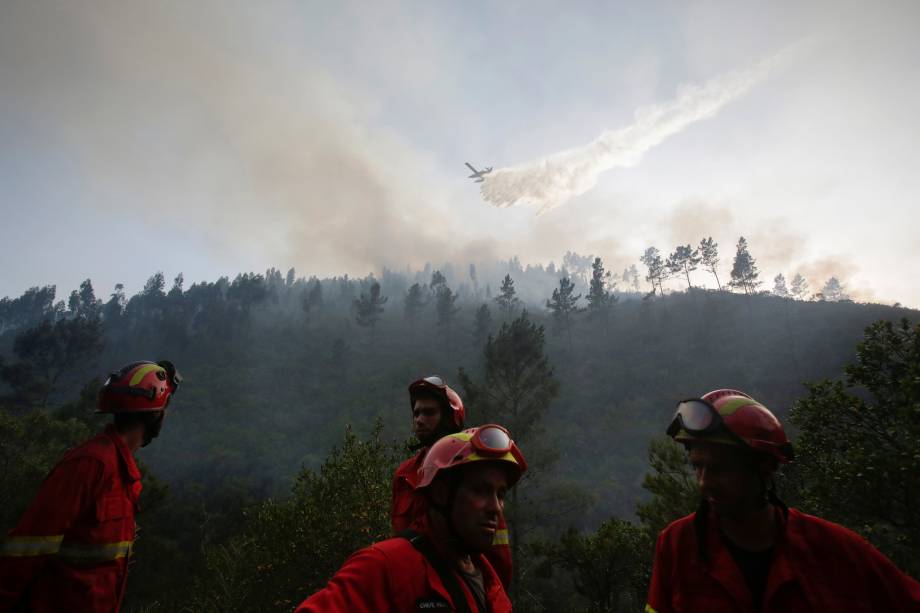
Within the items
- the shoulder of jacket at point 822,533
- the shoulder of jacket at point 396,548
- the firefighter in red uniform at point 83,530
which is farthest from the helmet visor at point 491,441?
the firefighter in red uniform at point 83,530

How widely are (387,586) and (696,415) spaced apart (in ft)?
8.83

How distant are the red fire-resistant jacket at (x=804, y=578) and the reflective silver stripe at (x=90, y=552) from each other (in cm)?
478

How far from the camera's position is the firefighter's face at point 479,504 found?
2615mm

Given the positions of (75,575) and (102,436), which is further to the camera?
(102,436)

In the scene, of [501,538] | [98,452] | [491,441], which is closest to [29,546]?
[98,452]

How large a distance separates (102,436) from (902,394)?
47.0 feet

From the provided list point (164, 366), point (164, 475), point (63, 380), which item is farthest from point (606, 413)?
point (63, 380)

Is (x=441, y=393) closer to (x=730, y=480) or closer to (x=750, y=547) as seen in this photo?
(x=730, y=480)

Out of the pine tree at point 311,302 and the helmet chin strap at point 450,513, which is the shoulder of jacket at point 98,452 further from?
the pine tree at point 311,302

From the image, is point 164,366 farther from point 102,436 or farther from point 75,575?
point 75,575

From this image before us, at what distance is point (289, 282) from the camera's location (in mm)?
153500

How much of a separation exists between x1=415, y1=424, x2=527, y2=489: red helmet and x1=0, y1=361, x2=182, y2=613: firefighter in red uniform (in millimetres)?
3148

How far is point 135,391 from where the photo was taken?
4.43 m

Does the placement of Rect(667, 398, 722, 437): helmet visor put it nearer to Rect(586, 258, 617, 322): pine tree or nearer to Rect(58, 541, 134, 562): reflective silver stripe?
Rect(58, 541, 134, 562): reflective silver stripe
